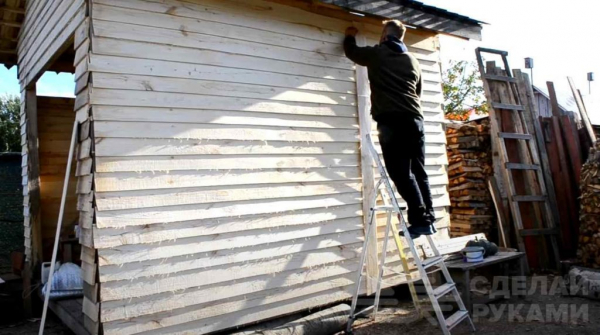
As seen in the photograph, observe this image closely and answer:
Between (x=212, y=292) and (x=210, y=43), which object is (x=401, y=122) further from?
(x=212, y=292)

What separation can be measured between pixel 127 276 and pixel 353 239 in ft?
8.23

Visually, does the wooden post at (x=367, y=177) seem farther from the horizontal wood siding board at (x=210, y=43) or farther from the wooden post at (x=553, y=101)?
the wooden post at (x=553, y=101)

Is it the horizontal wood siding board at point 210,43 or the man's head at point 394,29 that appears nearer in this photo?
the horizontal wood siding board at point 210,43

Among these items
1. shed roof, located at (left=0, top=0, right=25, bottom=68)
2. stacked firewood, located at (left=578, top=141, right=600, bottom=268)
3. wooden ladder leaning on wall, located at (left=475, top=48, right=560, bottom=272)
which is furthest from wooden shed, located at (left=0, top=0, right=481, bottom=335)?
stacked firewood, located at (left=578, top=141, right=600, bottom=268)

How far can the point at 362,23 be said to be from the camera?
5863mm

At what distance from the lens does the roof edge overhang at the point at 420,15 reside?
17.9 feet

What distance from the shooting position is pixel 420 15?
5996 millimetres

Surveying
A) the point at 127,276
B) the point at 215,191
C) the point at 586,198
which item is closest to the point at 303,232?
the point at 215,191

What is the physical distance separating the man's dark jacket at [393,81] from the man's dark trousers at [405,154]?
0.07 meters

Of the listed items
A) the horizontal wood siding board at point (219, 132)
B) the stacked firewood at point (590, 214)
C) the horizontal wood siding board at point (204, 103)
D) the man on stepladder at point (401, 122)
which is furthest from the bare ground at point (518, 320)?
the horizontal wood siding board at point (204, 103)

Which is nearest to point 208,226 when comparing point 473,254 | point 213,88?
point 213,88

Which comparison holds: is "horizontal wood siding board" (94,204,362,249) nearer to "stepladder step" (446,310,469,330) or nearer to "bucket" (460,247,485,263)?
"bucket" (460,247,485,263)

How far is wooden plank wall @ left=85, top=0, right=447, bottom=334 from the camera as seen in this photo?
4.00m

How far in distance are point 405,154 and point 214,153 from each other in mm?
1760
